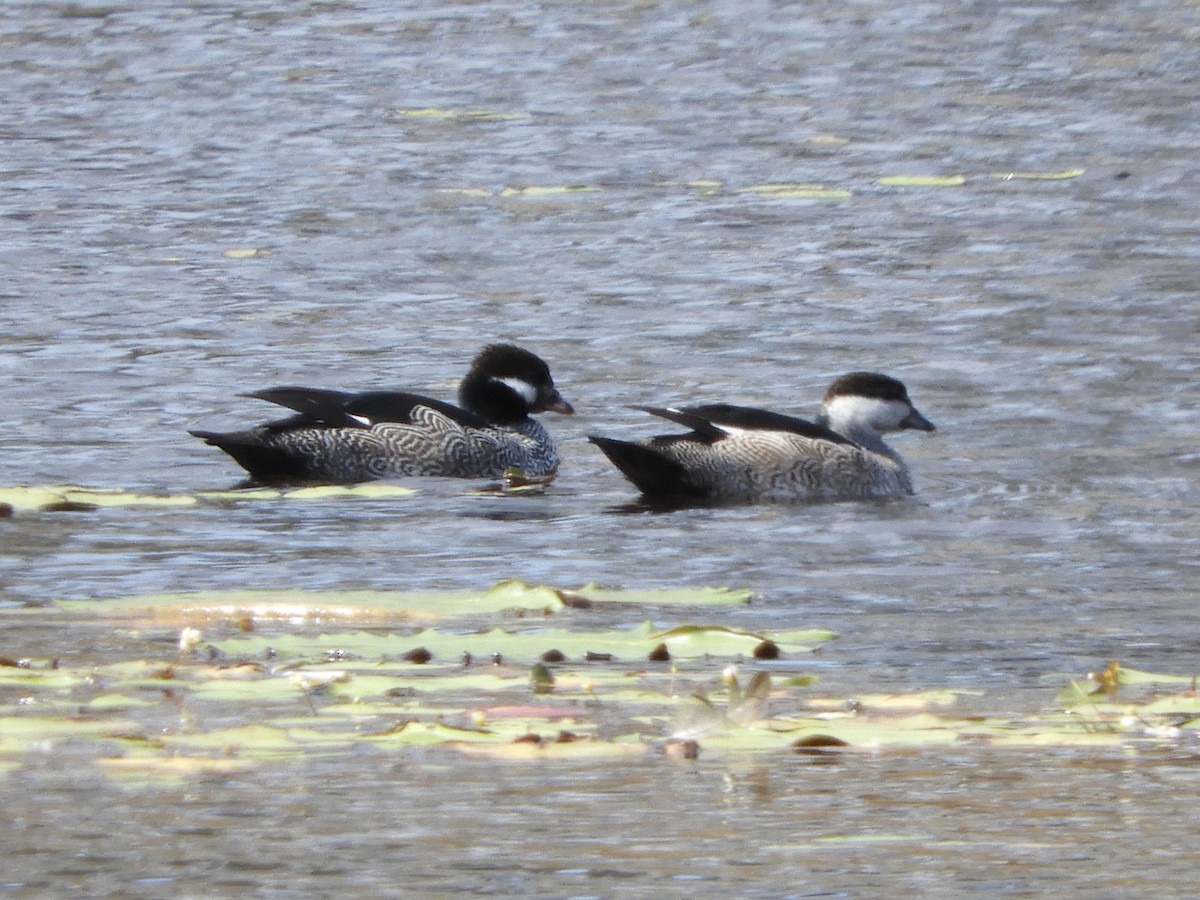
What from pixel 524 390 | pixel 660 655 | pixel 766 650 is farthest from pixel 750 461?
pixel 660 655

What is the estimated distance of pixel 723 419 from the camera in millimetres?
11734

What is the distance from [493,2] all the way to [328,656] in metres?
20.8

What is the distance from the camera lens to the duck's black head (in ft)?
42.4

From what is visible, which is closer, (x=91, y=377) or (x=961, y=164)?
(x=91, y=377)

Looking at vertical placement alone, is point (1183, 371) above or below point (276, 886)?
above

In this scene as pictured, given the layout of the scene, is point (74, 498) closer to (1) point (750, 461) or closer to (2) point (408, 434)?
(2) point (408, 434)

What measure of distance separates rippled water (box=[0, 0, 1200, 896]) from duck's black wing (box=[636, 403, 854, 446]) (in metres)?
0.44

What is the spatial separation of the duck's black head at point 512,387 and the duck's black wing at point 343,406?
0.56 m

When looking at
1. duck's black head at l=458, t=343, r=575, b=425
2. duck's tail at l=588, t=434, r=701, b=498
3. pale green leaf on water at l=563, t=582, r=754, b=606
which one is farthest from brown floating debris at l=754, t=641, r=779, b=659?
duck's black head at l=458, t=343, r=575, b=425

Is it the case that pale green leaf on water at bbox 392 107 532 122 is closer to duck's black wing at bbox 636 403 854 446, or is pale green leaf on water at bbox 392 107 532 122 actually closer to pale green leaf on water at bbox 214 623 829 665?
duck's black wing at bbox 636 403 854 446

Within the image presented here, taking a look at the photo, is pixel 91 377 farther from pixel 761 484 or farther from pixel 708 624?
pixel 708 624

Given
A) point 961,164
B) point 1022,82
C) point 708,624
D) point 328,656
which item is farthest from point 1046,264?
point 328,656

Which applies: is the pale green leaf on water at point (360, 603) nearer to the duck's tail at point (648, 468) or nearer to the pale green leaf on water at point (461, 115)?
the duck's tail at point (648, 468)

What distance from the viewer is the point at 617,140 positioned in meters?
21.1
